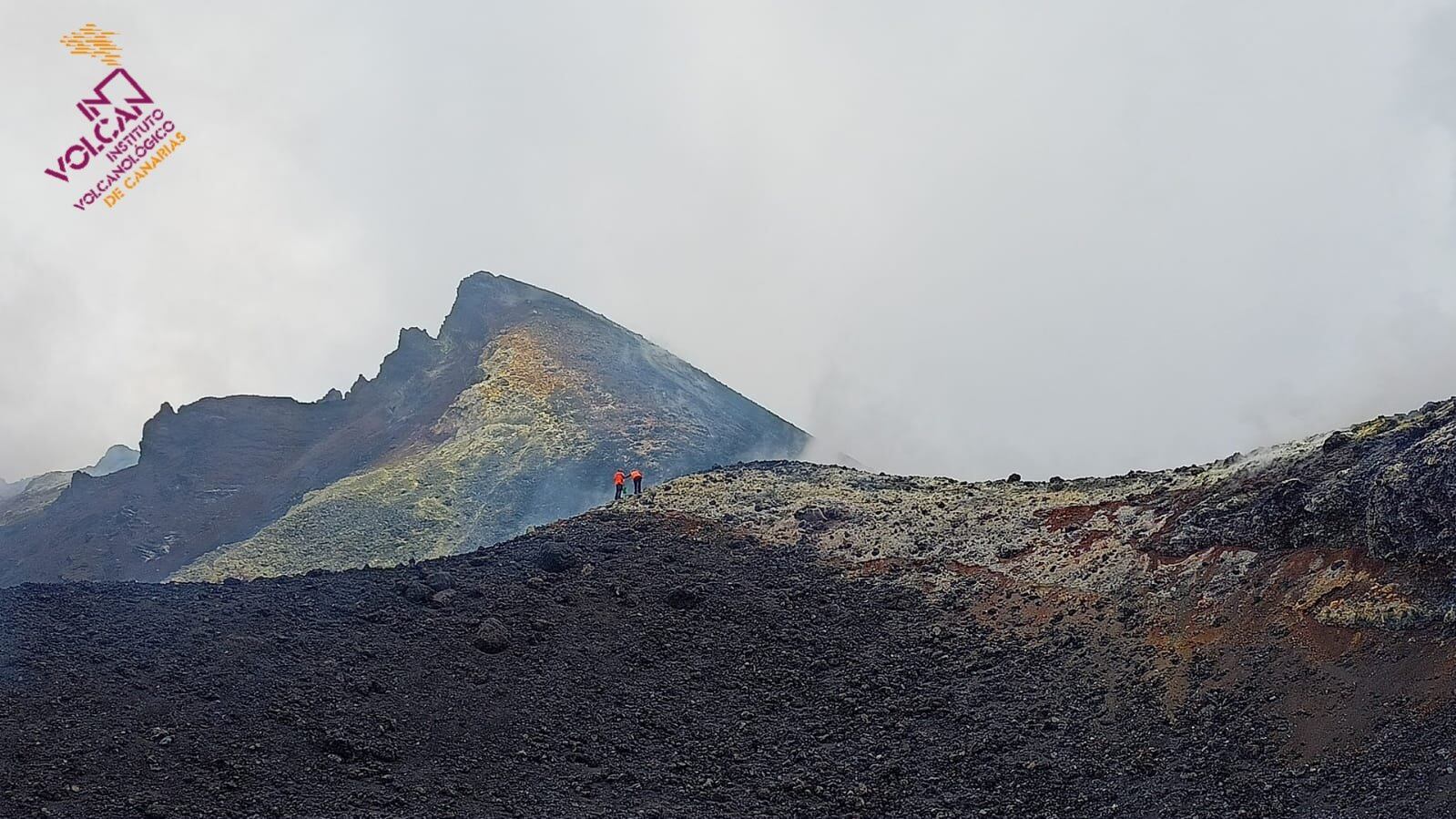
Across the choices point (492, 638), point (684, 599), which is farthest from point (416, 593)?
point (684, 599)

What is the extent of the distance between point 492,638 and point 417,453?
4830 centimetres

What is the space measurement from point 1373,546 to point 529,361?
58.5m

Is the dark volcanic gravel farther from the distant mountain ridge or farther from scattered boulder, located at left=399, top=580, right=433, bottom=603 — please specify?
the distant mountain ridge

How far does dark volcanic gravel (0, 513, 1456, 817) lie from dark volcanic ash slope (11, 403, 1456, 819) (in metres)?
0.06

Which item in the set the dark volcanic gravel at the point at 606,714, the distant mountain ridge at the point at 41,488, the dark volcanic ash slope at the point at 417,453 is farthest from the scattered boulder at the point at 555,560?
the distant mountain ridge at the point at 41,488

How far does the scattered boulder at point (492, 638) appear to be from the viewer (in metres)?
19.7

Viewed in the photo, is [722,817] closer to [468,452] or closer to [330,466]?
[468,452]

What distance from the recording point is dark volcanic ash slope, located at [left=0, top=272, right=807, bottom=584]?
178 ft

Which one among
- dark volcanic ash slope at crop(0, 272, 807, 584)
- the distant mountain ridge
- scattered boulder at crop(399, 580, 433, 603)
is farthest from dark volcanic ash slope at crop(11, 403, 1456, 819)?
the distant mountain ridge

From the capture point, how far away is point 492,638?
19844mm

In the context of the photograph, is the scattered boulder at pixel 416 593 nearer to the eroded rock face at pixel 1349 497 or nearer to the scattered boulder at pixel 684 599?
the scattered boulder at pixel 684 599

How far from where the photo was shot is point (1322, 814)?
480 inches

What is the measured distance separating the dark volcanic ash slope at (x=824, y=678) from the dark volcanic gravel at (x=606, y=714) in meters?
0.06

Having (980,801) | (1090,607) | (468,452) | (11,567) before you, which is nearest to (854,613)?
(1090,607)
